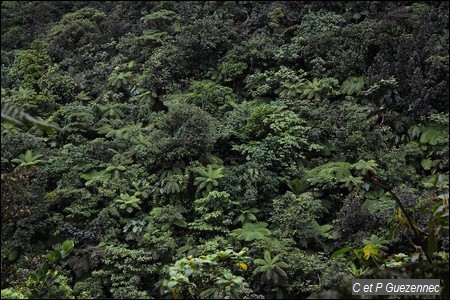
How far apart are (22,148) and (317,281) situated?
6319 mm

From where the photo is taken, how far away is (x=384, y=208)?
25.7 feet

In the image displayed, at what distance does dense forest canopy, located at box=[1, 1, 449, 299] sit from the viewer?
7.11m

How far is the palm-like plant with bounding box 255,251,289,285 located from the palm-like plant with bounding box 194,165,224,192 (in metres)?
1.88

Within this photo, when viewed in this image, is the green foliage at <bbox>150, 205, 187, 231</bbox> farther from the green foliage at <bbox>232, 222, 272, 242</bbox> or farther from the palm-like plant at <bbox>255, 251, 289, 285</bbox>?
the palm-like plant at <bbox>255, 251, 289, 285</bbox>

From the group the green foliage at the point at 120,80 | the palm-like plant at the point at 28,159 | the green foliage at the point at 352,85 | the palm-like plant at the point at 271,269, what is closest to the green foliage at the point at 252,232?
the palm-like plant at the point at 271,269

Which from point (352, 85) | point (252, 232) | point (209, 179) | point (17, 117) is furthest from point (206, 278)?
point (352, 85)

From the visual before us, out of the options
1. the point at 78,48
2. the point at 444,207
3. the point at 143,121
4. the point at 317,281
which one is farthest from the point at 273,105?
the point at 78,48

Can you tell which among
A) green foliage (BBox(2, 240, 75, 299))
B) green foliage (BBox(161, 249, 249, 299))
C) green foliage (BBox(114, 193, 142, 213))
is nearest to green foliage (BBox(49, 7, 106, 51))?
green foliage (BBox(114, 193, 142, 213))

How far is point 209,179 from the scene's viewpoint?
8414mm

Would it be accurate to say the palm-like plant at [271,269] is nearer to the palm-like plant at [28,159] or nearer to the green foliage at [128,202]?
the green foliage at [128,202]

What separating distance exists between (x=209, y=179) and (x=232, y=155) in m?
1.60

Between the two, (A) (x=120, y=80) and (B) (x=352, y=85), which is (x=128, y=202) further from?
(B) (x=352, y=85)

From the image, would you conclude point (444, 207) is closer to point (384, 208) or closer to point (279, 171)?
point (384, 208)

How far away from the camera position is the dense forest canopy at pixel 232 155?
23.3ft
